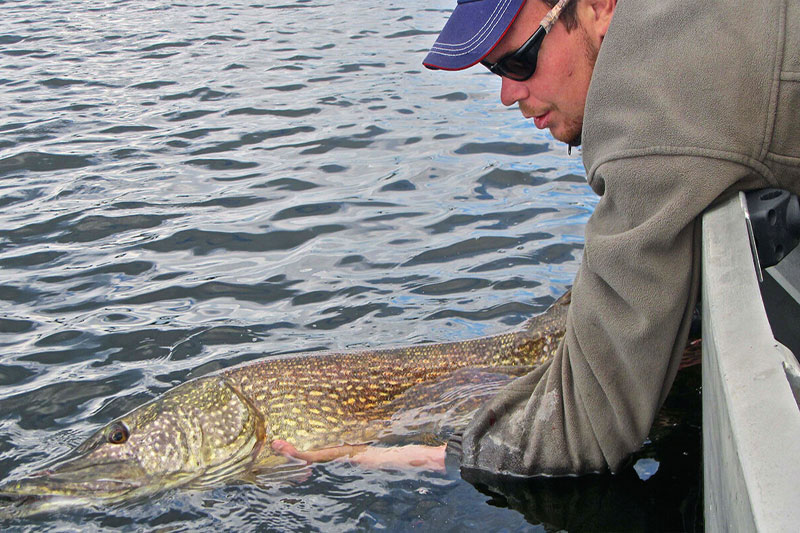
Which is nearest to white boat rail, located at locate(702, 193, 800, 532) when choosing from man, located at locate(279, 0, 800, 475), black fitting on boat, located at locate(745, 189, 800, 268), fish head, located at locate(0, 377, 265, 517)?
black fitting on boat, located at locate(745, 189, 800, 268)

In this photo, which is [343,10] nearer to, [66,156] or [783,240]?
[66,156]

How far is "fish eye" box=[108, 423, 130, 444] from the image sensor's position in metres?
4.08

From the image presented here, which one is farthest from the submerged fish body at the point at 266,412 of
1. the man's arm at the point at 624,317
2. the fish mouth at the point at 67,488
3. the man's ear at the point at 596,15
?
the man's ear at the point at 596,15

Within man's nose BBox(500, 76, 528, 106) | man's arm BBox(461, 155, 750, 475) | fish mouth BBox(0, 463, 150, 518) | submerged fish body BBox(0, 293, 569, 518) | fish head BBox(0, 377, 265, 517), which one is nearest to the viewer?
man's arm BBox(461, 155, 750, 475)

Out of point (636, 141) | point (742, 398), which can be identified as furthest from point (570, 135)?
point (742, 398)

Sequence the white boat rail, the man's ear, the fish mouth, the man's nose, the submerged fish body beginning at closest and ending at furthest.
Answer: the white boat rail < the man's ear < the man's nose < the fish mouth < the submerged fish body

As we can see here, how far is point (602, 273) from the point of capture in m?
2.63

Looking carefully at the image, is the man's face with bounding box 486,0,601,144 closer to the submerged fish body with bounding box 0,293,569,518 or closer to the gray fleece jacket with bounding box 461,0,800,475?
the gray fleece jacket with bounding box 461,0,800,475

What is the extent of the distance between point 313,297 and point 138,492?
2.34m

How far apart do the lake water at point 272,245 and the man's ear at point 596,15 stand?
1793 millimetres

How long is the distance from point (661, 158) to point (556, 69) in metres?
0.86

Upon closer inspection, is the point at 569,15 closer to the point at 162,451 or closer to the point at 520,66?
the point at 520,66

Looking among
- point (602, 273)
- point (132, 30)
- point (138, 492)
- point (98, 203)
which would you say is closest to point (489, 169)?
point (98, 203)

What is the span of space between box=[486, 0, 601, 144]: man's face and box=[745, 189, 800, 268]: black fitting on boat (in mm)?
1027
